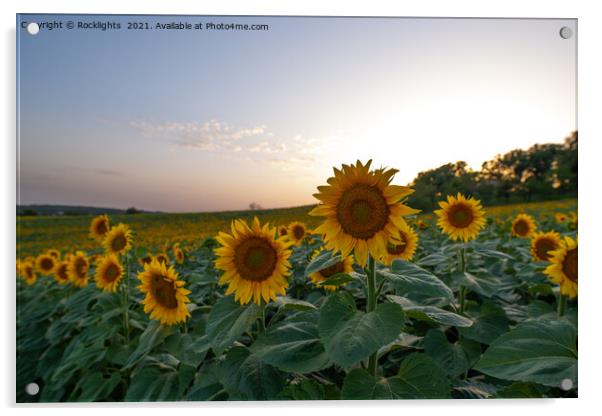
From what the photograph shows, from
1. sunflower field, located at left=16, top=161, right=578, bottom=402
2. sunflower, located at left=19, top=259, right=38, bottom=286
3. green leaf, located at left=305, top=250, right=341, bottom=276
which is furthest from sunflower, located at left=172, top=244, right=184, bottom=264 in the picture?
green leaf, located at left=305, top=250, right=341, bottom=276

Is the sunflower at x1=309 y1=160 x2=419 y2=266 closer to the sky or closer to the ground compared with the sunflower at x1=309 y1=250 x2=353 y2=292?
closer to the sky

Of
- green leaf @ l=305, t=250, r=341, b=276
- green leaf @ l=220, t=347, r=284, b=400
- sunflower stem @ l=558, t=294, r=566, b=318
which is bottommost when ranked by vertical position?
green leaf @ l=220, t=347, r=284, b=400

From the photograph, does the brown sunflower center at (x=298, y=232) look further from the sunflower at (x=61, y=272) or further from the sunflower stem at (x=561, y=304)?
the sunflower at (x=61, y=272)

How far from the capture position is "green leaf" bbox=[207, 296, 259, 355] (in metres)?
1.67

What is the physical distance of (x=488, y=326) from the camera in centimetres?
237

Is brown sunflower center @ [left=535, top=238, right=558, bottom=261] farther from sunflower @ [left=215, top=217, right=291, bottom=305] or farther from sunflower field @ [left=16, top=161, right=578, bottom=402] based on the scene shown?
sunflower @ [left=215, top=217, right=291, bottom=305]

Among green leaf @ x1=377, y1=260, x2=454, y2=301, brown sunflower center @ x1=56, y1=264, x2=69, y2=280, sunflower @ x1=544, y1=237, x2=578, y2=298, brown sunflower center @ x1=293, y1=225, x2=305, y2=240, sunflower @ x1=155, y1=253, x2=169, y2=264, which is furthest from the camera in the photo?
brown sunflower center @ x1=56, y1=264, x2=69, y2=280

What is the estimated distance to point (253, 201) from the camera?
8.87ft

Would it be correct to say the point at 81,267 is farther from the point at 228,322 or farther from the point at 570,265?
the point at 570,265

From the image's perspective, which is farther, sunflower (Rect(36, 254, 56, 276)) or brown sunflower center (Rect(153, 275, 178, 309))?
sunflower (Rect(36, 254, 56, 276))

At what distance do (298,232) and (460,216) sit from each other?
109 centimetres

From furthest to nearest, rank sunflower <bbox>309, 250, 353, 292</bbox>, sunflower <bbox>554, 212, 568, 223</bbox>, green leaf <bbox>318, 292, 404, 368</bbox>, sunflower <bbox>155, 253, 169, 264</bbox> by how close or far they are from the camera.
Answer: sunflower <bbox>554, 212, 568, 223</bbox>, sunflower <bbox>155, 253, 169, 264</bbox>, sunflower <bbox>309, 250, 353, 292</bbox>, green leaf <bbox>318, 292, 404, 368</bbox>

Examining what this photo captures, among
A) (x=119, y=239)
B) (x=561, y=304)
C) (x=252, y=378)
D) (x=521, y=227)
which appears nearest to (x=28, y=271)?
(x=119, y=239)

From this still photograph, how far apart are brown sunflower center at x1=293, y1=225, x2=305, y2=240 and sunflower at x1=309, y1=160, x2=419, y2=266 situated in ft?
3.34
